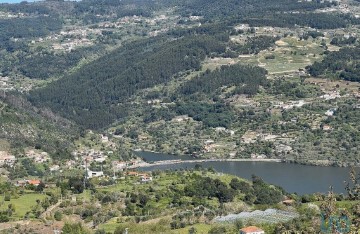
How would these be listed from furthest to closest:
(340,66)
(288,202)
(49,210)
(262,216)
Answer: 1. (340,66)
2. (288,202)
3. (49,210)
4. (262,216)

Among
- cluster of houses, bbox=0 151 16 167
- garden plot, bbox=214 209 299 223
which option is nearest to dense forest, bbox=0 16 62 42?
cluster of houses, bbox=0 151 16 167

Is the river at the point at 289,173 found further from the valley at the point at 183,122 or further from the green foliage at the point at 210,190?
the green foliage at the point at 210,190

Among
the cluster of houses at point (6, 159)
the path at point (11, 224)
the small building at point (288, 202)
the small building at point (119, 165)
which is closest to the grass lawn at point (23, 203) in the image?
the path at point (11, 224)

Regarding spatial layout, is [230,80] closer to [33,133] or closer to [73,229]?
[33,133]

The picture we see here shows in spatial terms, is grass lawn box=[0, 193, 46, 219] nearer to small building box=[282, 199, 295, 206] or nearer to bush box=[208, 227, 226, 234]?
bush box=[208, 227, 226, 234]

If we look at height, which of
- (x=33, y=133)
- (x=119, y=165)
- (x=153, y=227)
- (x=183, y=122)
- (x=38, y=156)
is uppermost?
(x=153, y=227)

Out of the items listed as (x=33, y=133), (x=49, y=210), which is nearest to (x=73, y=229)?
(x=49, y=210)
